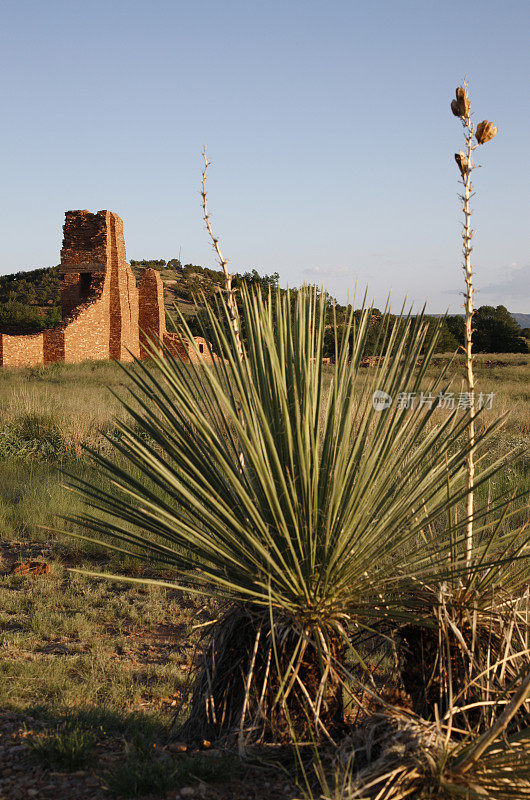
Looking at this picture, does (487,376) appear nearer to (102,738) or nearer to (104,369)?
(104,369)

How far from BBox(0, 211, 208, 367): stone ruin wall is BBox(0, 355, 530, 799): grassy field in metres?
11.1

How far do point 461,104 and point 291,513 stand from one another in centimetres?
118

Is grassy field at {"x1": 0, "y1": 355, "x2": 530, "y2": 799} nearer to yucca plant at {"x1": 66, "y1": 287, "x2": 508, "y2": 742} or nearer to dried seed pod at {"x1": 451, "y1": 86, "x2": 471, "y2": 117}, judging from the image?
yucca plant at {"x1": 66, "y1": 287, "x2": 508, "y2": 742}

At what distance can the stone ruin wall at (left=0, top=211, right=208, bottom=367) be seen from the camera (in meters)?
19.1

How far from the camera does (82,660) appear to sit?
3.34 metres

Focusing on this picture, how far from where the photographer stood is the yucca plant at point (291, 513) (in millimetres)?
1549

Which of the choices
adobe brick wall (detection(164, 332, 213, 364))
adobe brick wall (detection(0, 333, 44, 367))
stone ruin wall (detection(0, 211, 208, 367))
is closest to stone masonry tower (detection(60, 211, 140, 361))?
stone ruin wall (detection(0, 211, 208, 367))

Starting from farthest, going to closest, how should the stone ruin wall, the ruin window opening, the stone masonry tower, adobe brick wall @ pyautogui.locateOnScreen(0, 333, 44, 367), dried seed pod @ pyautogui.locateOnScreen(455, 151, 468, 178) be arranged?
the ruin window opening < the stone masonry tower < the stone ruin wall < adobe brick wall @ pyautogui.locateOnScreen(0, 333, 44, 367) < dried seed pod @ pyautogui.locateOnScreen(455, 151, 468, 178)

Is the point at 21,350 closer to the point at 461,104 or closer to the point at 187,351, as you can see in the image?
the point at 187,351

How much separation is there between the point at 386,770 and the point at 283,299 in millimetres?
1223

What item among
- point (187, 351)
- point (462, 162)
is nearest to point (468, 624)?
point (187, 351)

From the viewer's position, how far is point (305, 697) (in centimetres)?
160

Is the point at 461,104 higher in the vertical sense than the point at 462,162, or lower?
higher

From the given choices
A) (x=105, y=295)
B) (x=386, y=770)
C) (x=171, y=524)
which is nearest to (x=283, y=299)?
A: (x=171, y=524)
